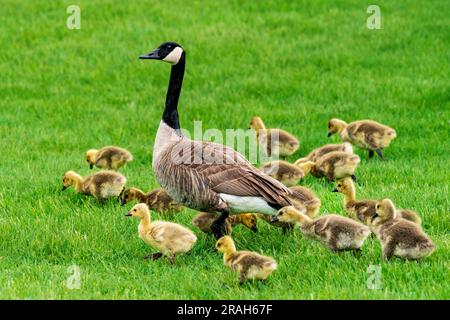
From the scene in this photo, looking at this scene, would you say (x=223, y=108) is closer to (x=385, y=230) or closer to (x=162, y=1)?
(x=162, y=1)

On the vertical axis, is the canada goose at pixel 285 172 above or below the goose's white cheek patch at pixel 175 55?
below

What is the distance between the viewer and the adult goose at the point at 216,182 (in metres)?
8.09

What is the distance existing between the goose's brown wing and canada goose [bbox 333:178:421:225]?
0.93 m

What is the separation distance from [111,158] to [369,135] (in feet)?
12.3

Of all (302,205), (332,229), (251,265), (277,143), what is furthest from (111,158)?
(251,265)

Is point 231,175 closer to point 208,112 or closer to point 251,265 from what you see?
point 251,265

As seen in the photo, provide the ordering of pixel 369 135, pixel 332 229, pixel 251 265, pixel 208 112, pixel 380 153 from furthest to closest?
pixel 208 112
pixel 380 153
pixel 369 135
pixel 332 229
pixel 251 265

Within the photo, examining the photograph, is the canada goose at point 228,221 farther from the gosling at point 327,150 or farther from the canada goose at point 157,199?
the gosling at point 327,150

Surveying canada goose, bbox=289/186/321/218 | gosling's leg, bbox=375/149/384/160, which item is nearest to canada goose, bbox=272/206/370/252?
canada goose, bbox=289/186/321/218

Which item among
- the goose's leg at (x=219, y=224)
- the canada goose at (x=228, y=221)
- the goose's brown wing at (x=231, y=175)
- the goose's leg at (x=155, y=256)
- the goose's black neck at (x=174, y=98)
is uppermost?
the goose's black neck at (x=174, y=98)

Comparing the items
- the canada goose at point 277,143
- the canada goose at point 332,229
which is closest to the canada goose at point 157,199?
the canada goose at point 332,229

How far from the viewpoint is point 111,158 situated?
1125cm

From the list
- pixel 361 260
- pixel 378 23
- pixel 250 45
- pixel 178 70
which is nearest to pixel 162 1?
pixel 250 45

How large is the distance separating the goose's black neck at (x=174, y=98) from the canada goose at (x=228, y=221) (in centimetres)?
110
